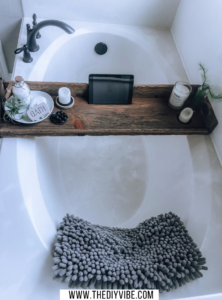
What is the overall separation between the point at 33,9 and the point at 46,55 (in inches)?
13.7

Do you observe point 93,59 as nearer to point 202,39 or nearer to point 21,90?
point 202,39

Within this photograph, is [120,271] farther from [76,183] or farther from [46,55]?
[46,55]

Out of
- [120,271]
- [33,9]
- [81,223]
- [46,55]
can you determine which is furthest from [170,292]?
[33,9]

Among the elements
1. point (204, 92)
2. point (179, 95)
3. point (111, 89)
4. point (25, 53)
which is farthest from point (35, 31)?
point (204, 92)

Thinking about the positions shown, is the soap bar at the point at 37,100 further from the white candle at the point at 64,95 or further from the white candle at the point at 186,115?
the white candle at the point at 186,115

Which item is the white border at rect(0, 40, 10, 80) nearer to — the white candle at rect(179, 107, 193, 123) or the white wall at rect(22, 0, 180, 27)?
the white wall at rect(22, 0, 180, 27)

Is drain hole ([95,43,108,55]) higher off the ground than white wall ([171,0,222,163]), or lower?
higher

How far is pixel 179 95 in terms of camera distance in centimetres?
108

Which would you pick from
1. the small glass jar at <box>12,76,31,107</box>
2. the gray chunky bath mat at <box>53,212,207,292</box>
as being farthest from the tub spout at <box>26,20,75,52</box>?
the gray chunky bath mat at <box>53,212,207,292</box>

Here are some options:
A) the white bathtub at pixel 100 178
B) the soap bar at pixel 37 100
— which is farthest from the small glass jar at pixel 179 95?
the soap bar at pixel 37 100

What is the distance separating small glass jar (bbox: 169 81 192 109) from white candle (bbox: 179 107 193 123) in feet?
0.15

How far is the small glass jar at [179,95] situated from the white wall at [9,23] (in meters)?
1.09

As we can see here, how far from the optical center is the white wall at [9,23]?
140 centimetres

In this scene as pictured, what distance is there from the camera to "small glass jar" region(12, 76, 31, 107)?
97 centimetres
